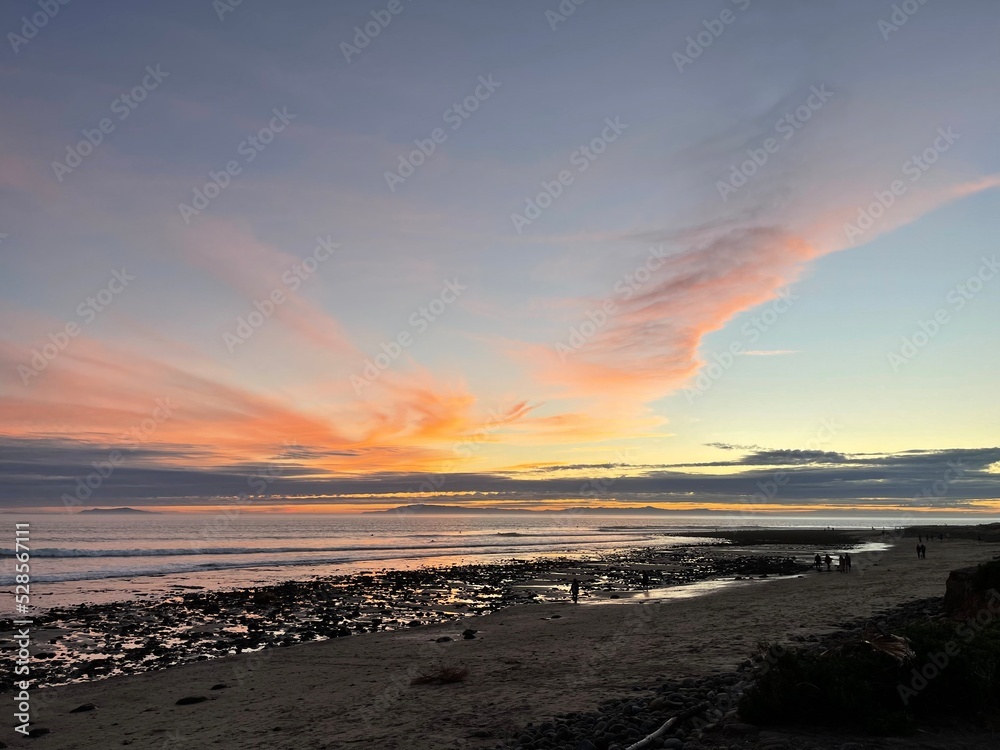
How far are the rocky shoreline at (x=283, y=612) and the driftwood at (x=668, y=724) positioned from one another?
55.2 ft

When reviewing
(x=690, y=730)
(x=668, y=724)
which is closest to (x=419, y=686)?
(x=668, y=724)

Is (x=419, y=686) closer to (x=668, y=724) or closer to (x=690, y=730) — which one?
(x=668, y=724)

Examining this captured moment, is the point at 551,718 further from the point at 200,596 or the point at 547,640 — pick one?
the point at 200,596

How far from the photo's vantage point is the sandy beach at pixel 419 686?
39.0 ft

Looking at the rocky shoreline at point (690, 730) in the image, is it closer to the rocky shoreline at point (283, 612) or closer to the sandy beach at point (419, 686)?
the sandy beach at point (419, 686)

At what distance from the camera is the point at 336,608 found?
32.7m

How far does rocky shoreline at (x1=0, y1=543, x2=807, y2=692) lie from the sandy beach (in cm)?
240

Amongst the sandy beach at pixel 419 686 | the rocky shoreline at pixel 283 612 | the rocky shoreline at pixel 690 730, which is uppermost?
the rocky shoreline at pixel 690 730

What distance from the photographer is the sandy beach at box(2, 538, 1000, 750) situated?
468 inches

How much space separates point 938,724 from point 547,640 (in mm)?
13689

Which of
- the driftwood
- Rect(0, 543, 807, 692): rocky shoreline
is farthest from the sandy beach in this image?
Rect(0, 543, 807, 692): rocky shoreline

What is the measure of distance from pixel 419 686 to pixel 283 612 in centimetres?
1889

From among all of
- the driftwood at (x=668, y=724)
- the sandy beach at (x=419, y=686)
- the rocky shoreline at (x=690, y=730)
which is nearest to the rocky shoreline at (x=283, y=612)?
the sandy beach at (x=419, y=686)

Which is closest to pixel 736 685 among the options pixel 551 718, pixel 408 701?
pixel 551 718
